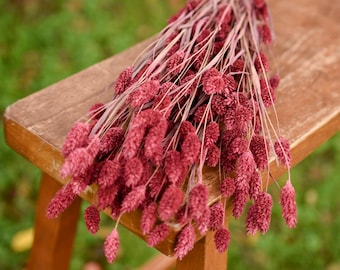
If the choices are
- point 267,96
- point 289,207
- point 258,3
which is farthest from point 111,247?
point 258,3

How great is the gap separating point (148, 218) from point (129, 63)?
0.60 metres

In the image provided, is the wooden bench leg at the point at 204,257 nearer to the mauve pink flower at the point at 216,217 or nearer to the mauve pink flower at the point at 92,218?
the mauve pink flower at the point at 216,217

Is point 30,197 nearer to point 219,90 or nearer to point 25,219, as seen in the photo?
point 25,219

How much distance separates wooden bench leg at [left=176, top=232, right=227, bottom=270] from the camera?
102cm

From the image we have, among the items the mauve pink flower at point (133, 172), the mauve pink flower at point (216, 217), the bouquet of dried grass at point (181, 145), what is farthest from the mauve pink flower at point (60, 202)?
the mauve pink flower at point (216, 217)

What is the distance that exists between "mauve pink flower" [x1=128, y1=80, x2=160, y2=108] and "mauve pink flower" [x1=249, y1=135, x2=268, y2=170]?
7.1 inches

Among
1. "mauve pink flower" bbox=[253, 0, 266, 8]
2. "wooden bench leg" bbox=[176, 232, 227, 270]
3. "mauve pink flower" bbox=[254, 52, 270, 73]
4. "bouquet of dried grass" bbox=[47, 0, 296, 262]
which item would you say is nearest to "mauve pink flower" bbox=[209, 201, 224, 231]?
"bouquet of dried grass" bbox=[47, 0, 296, 262]

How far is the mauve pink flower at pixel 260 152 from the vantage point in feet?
3.17

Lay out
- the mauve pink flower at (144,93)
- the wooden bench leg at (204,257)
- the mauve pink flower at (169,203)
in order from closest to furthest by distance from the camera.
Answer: the mauve pink flower at (169,203)
the mauve pink flower at (144,93)
the wooden bench leg at (204,257)

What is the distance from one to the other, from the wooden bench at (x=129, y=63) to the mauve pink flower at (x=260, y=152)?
0.14 m

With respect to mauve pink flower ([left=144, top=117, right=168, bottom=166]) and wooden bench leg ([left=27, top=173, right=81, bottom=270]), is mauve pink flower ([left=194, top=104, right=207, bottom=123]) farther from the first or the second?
wooden bench leg ([left=27, top=173, right=81, bottom=270])

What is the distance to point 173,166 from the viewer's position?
0.86 meters

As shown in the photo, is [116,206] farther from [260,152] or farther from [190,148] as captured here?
[260,152]

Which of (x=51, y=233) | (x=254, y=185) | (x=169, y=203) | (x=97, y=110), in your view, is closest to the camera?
(x=169, y=203)
